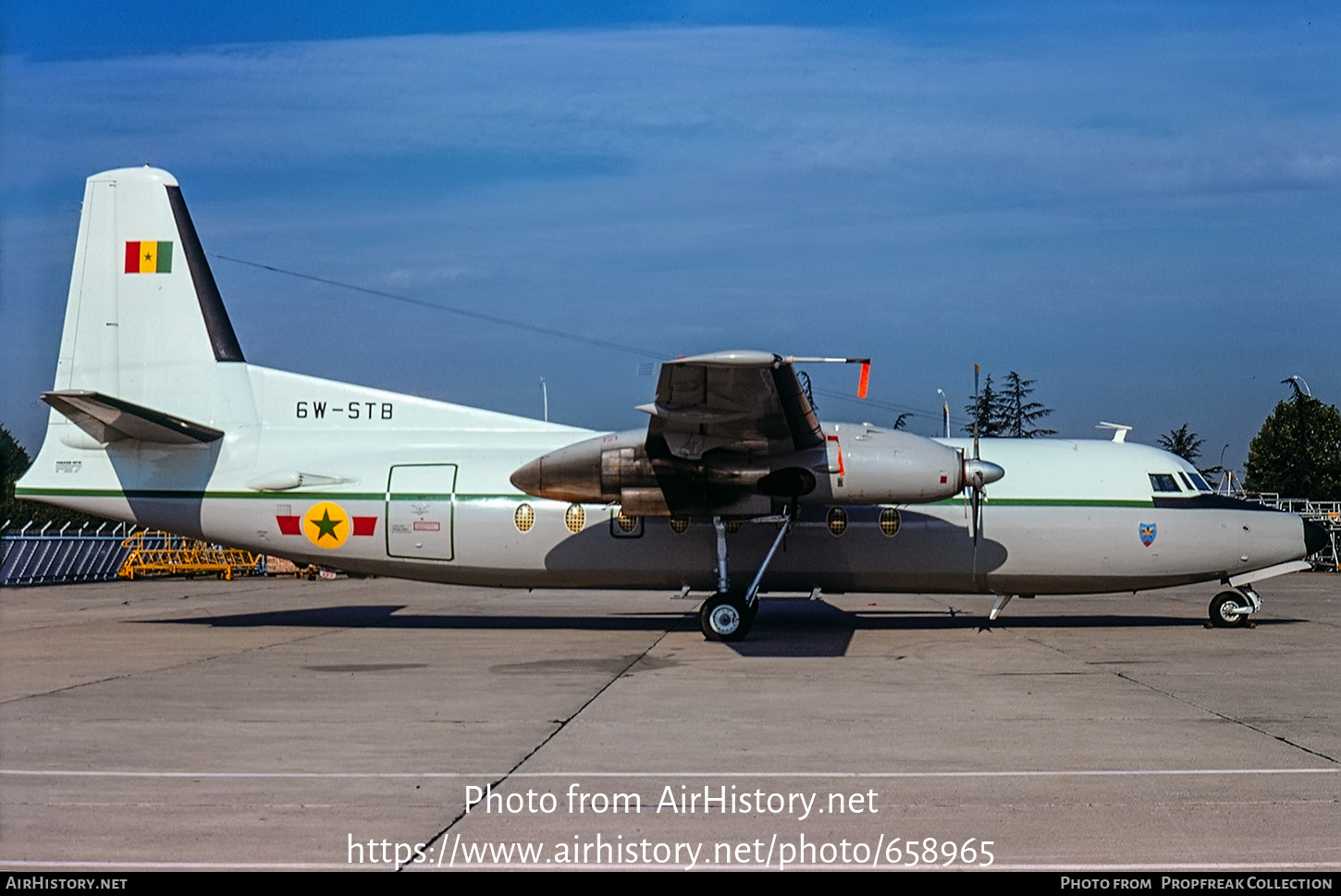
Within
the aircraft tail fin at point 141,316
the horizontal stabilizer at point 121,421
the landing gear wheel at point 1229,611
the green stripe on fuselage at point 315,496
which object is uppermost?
the aircraft tail fin at point 141,316

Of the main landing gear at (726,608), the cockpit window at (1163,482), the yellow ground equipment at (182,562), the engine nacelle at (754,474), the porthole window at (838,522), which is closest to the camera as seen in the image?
the engine nacelle at (754,474)

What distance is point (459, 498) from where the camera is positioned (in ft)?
57.4

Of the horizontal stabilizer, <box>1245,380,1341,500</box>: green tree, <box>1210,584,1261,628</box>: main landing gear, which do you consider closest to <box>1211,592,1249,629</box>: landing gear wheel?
<box>1210,584,1261,628</box>: main landing gear

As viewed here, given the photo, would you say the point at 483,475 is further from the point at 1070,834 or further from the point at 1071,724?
the point at 1070,834

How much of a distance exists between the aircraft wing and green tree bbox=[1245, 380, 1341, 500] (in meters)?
42.3

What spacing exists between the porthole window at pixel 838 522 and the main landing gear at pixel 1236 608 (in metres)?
6.24

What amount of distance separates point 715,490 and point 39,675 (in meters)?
8.45

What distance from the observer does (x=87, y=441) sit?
17.7 metres

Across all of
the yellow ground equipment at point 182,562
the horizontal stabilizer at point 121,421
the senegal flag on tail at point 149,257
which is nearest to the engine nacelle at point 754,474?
the horizontal stabilizer at point 121,421

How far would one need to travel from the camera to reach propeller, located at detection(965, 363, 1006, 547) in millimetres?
16141

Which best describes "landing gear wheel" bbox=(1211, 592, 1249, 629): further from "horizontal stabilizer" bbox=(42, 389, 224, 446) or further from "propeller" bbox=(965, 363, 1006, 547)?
"horizontal stabilizer" bbox=(42, 389, 224, 446)

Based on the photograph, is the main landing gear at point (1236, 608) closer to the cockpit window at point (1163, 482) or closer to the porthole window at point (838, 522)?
the cockpit window at point (1163, 482)

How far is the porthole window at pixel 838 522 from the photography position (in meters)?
17.4

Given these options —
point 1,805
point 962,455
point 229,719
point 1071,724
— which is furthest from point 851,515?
point 1,805
